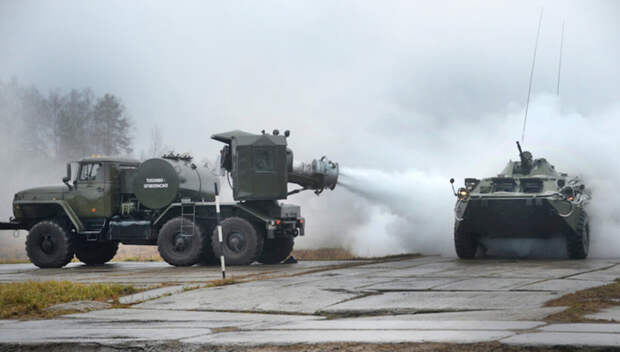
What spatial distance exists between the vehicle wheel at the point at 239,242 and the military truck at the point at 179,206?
2 centimetres

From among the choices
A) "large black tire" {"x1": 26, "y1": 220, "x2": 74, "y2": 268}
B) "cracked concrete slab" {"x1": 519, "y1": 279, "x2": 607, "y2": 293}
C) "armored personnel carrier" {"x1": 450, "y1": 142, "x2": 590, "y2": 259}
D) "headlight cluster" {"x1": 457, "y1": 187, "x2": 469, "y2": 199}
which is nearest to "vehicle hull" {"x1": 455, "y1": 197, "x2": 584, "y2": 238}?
"armored personnel carrier" {"x1": 450, "y1": 142, "x2": 590, "y2": 259}

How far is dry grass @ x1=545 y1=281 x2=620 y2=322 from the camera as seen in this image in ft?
26.6

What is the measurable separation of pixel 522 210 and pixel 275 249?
6271mm

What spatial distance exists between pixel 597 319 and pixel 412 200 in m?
15.8

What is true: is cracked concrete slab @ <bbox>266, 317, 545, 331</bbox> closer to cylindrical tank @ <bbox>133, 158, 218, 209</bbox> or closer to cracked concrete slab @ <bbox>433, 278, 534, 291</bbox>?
cracked concrete slab @ <bbox>433, 278, 534, 291</bbox>

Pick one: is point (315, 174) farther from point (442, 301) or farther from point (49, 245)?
point (442, 301)

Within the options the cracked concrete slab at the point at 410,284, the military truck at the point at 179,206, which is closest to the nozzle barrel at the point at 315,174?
the military truck at the point at 179,206

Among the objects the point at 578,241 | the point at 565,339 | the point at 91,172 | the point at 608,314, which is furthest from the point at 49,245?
the point at 565,339

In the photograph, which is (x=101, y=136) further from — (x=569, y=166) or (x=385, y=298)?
(x=385, y=298)

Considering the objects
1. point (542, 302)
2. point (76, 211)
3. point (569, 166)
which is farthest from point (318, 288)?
point (569, 166)

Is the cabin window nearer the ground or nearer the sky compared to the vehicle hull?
nearer the sky

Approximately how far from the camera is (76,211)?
2148 cm

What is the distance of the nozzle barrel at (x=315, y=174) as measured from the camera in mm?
20484

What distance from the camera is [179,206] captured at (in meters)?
20.5
